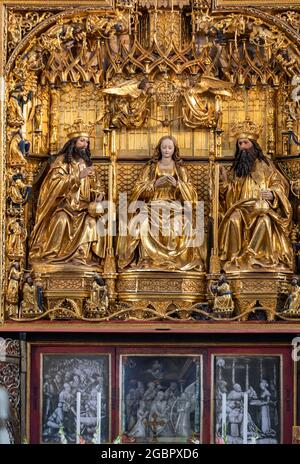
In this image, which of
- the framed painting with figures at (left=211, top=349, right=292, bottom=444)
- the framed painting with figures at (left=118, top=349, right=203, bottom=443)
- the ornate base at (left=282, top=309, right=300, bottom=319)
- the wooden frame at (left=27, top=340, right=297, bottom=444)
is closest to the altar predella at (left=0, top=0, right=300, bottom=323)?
the ornate base at (left=282, top=309, right=300, bottom=319)

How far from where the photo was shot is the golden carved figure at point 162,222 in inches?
1067

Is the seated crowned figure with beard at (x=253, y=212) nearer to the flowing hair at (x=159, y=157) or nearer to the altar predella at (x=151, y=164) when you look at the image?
the altar predella at (x=151, y=164)

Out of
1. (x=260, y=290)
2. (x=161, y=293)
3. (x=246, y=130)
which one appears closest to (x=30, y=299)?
(x=161, y=293)

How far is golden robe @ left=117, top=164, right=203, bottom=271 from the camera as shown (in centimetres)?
2709

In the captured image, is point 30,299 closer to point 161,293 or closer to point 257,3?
point 161,293

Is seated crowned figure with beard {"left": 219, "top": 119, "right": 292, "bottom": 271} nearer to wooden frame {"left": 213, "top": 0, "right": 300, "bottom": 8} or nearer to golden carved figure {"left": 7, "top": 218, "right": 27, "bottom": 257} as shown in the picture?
wooden frame {"left": 213, "top": 0, "right": 300, "bottom": 8}

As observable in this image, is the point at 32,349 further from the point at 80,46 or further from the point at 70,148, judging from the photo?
the point at 80,46

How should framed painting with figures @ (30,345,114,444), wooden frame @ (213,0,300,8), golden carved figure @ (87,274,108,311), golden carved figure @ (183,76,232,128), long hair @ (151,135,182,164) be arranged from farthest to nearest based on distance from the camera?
golden carved figure @ (183,76,232,128)
long hair @ (151,135,182,164)
wooden frame @ (213,0,300,8)
golden carved figure @ (87,274,108,311)
framed painting with figures @ (30,345,114,444)

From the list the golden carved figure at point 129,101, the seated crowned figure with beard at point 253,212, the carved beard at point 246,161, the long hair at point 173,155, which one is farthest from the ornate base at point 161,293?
the golden carved figure at point 129,101

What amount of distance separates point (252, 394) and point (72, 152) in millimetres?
5160

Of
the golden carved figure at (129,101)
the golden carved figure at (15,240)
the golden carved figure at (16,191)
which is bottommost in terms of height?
the golden carved figure at (15,240)

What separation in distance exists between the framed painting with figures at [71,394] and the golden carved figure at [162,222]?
1.75 m

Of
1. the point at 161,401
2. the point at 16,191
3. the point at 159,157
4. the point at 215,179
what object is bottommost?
the point at 161,401

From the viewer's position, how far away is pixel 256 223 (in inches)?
1066
